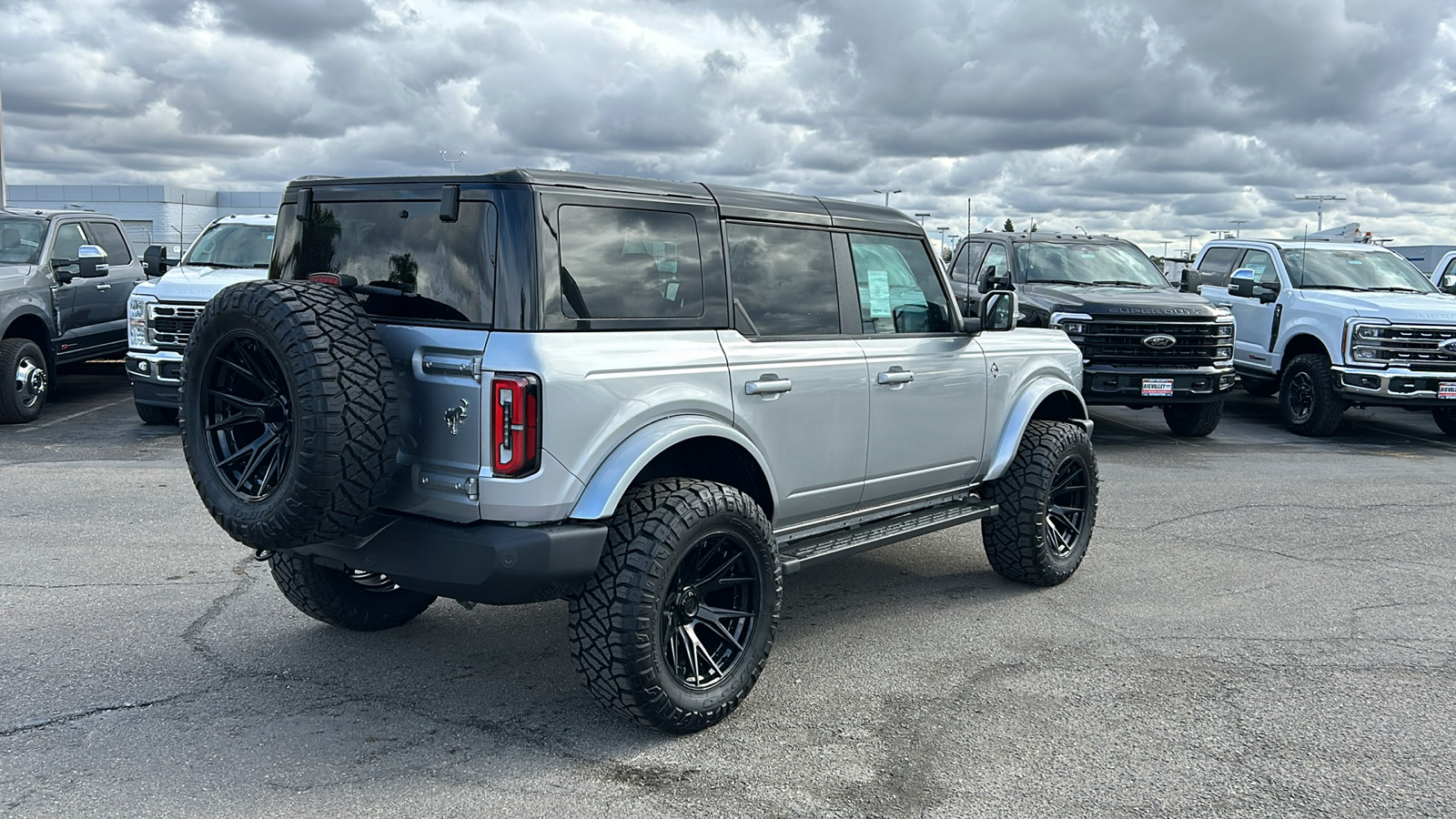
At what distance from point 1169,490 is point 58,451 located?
9354mm

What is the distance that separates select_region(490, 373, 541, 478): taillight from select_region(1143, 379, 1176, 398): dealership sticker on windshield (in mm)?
9019

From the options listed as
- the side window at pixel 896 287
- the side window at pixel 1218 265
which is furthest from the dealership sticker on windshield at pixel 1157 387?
the side window at pixel 896 287

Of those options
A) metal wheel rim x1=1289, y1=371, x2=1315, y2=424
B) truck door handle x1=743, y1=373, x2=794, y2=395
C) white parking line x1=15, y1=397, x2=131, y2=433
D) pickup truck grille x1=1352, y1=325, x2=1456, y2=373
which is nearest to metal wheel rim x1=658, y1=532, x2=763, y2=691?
truck door handle x1=743, y1=373, x2=794, y2=395

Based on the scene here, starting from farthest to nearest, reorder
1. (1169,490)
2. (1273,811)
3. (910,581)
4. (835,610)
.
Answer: (1169,490), (910,581), (835,610), (1273,811)

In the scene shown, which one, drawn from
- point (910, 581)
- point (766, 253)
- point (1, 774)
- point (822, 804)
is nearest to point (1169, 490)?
point (910, 581)

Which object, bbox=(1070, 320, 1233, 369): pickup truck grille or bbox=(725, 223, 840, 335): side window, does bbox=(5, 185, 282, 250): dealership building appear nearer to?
bbox=(1070, 320, 1233, 369): pickup truck grille

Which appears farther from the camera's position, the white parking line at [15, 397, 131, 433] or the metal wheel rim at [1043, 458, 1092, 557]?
the white parking line at [15, 397, 131, 433]

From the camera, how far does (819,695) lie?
182 inches

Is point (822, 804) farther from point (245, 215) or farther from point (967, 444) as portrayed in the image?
point (245, 215)

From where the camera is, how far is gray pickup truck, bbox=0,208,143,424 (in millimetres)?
11219

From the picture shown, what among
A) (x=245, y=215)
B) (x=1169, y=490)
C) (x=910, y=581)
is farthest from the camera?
(x=245, y=215)

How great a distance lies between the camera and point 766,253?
4.93 meters

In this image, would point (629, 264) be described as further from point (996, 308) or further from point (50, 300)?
point (50, 300)

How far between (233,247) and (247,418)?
8808 mm
